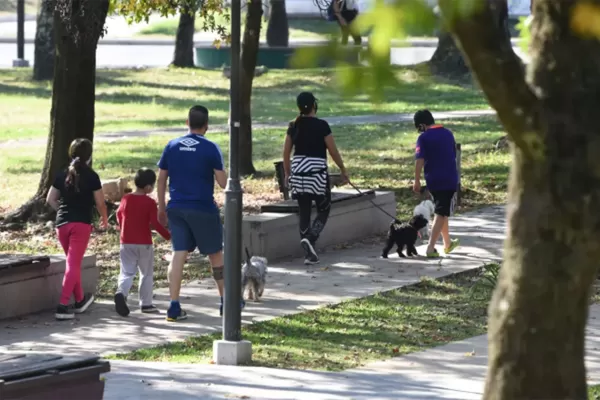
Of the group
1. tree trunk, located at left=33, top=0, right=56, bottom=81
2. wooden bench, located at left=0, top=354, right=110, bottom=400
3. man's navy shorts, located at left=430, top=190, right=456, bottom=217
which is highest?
tree trunk, located at left=33, top=0, right=56, bottom=81

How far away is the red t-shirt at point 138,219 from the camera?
449 inches

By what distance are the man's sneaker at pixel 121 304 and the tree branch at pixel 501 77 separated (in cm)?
675

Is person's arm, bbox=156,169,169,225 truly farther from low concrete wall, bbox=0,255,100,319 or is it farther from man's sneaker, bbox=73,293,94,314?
low concrete wall, bbox=0,255,100,319

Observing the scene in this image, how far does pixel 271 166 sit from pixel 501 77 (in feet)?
55.6

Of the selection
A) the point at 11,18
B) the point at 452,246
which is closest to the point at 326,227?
the point at 452,246

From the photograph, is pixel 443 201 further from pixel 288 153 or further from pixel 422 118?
pixel 288 153

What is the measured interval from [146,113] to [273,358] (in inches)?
858

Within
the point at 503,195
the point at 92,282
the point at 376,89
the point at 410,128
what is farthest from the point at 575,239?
the point at 410,128

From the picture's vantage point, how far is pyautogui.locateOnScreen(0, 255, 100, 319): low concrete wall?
11.4 meters

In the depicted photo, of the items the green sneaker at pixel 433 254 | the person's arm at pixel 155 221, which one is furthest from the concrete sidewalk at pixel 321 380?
the green sneaker at pixel 433 254

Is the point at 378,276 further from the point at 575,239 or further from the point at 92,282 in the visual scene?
the point at 575,239

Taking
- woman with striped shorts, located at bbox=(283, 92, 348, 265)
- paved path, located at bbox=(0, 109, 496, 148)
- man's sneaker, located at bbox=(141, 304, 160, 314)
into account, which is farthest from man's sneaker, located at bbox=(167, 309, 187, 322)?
paved path, located at bbox=(0, 109, 496, 148)

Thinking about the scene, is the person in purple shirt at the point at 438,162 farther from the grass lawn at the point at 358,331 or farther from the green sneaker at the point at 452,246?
the grass lawn at the point at 358,331

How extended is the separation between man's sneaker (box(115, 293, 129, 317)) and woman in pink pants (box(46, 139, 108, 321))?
1.32ft
